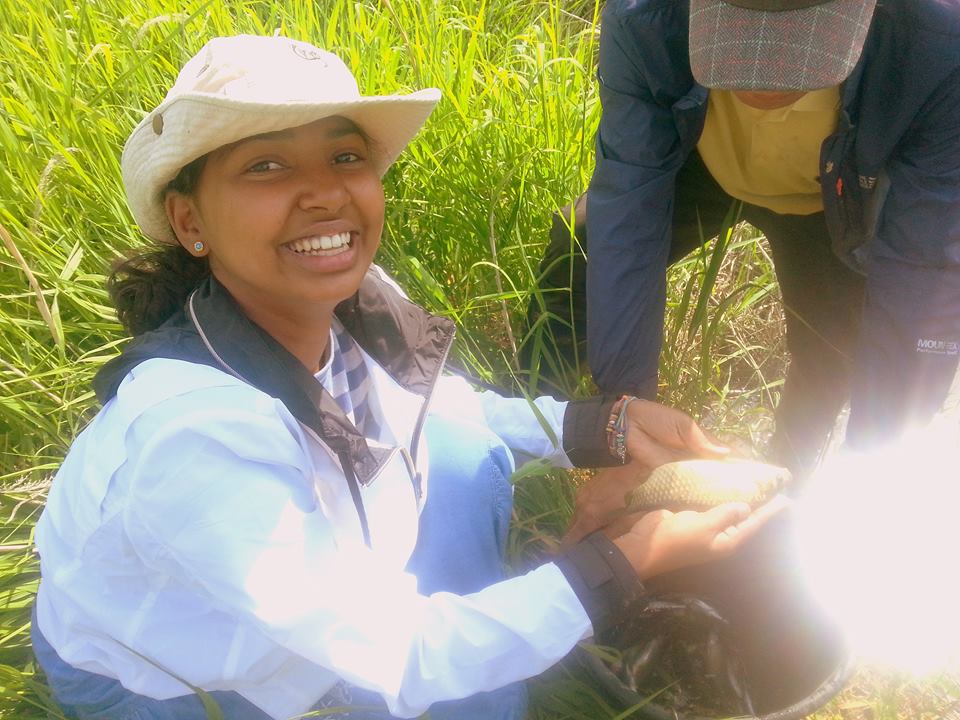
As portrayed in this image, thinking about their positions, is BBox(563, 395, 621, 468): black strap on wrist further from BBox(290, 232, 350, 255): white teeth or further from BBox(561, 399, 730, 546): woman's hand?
BBox(290, 232, 350, 255): white teeth

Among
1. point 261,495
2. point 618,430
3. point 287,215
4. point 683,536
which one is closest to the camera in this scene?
point 261,495

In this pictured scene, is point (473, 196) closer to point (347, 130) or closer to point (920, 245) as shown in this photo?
point (347, 130)

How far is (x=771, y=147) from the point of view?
1.55 meters

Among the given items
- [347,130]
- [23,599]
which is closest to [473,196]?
[347,130]

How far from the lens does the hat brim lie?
1.00 metres

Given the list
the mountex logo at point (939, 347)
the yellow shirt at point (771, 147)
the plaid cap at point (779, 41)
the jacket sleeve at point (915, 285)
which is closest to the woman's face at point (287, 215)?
the plaid cap at point (779, 41)

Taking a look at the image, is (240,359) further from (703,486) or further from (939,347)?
(939,347)

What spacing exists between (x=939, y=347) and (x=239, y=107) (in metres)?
1.24

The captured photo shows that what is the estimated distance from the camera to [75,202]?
2.08m

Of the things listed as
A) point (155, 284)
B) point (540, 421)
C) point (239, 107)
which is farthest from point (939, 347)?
point (155, 284)

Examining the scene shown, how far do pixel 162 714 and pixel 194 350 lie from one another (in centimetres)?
52

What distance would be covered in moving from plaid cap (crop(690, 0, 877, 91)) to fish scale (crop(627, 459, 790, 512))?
619 mm

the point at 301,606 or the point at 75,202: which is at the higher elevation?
the point at 75,202

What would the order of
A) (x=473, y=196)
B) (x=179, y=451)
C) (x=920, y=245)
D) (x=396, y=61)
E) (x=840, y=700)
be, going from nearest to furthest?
(x=179, y=451)
(x=920, y=245)
(x=840, y=700)
(x=473, y=196)
(x=396, y=61)
